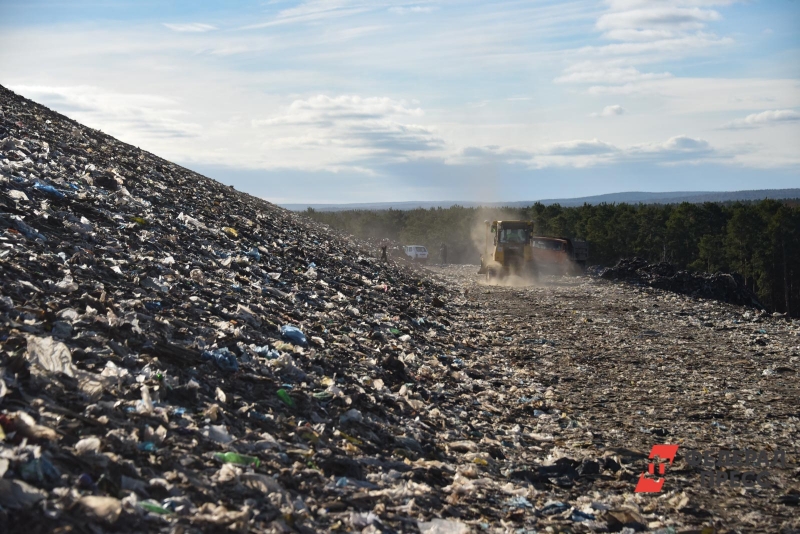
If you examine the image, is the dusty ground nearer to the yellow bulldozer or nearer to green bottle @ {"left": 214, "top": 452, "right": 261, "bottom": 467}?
green bottle @ {"left": 214, "top": 452, "right": 261, "bottom": 467}

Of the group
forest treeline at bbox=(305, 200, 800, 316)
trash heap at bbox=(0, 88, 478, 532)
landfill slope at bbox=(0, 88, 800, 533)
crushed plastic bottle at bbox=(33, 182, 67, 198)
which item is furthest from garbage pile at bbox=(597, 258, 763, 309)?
crushed plastic bottle at bbox=(33, 182, 67, 198)

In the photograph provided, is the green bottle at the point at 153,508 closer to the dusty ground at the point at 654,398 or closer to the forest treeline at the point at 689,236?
the dusty ground at the point at 654,398

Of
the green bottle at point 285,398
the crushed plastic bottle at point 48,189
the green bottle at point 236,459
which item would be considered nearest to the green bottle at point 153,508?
the green bottle at point 236,459

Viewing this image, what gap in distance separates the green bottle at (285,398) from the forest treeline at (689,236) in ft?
117

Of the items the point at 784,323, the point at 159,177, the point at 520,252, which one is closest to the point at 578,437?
the point at 784,323

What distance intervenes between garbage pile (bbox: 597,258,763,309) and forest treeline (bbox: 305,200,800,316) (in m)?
13.5

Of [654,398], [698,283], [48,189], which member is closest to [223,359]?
[654,398]

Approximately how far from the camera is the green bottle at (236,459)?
404 centimetres

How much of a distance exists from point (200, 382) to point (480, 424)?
2.75 m

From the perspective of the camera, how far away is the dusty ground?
4.79 m

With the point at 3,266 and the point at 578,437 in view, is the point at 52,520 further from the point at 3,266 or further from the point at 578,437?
the point at 578,437

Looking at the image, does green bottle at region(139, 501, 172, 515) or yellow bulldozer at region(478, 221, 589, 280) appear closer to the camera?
green bottle at region(139, 501, 172, 515)

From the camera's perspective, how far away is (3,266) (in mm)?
5832

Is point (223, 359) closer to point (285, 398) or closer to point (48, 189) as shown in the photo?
point (285, 398)
